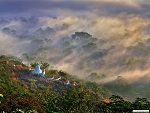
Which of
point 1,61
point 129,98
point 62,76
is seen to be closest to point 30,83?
point 1,61

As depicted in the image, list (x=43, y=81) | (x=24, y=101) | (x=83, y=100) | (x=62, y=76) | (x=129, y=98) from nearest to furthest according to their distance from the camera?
(x=24, y=101) < (x=83, y=100) < (x=43, y=81) < (x=62, y=76) < (x=129, y=98)

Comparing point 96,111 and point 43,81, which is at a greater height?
point 43,81

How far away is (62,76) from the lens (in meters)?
140

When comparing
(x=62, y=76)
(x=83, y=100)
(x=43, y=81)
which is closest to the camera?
(x=83, y=100)

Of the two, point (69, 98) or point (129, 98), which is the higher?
point (129, 98)

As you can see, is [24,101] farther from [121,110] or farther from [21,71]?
[21,71]

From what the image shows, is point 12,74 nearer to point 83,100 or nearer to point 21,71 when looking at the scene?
point 21,71

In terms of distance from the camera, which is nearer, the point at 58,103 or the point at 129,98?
the point at 58,103

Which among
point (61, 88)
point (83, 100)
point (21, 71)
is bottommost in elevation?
point (83, 100)

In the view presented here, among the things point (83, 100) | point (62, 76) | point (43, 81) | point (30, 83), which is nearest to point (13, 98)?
point (83, 100)

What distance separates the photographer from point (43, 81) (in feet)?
397

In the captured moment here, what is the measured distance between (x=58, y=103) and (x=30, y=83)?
159ft

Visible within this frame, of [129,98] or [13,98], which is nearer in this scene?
[13,98]

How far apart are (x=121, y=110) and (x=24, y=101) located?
78.3 feet
